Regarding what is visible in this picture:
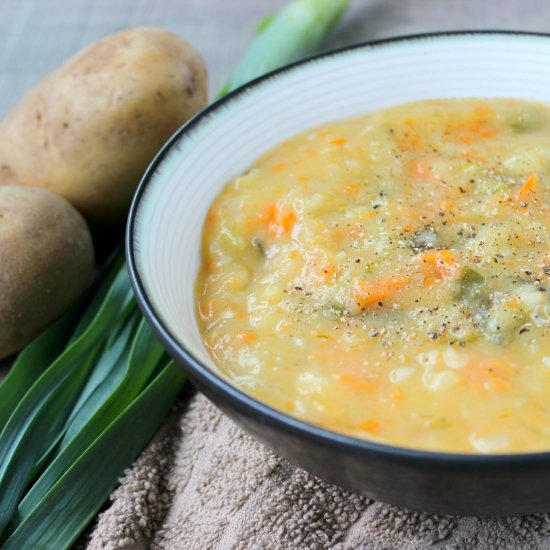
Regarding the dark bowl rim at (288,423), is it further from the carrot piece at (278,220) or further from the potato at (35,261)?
the potato at (35,261)

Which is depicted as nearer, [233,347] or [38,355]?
[233,347]

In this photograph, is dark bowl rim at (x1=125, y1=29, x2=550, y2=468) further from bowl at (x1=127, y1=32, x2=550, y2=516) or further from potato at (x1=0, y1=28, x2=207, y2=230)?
potato at (x1=0, y1=28, x2=207, y2=230)

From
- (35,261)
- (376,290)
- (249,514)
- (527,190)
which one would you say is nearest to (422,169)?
(527,190)

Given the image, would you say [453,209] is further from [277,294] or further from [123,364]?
[123,364]

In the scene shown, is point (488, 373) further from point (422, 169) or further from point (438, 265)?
point (422, 169)

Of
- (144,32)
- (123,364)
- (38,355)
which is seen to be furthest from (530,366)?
(144,32)

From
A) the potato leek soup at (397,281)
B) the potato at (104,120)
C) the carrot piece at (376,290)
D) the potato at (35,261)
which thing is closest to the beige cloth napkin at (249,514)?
the potato leek soup at (397,281)
